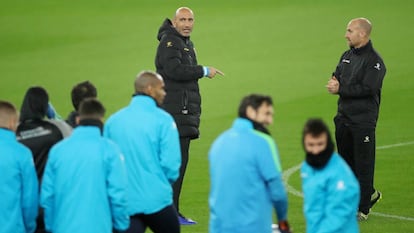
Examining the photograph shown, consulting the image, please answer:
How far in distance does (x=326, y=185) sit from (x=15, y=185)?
268 cm

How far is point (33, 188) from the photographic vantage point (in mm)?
11023

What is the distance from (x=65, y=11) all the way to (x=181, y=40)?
826 inches

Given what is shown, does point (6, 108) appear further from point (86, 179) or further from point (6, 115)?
point (86, 179)

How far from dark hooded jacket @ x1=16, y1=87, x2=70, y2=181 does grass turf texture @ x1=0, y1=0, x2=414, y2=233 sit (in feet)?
17.3

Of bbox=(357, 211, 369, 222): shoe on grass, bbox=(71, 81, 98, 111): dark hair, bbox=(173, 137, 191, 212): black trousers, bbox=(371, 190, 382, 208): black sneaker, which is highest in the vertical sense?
bbox=(71, 81, 98, 111): dark hair

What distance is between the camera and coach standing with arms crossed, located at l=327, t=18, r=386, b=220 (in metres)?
14.9

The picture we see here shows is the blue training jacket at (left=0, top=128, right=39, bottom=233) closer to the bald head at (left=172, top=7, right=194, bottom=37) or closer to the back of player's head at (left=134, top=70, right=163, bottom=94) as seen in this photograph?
the back of player's head at (left=134, top=70, right=163, bottom=94)

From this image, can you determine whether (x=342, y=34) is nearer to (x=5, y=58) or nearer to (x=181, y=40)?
(x=5, y=58)

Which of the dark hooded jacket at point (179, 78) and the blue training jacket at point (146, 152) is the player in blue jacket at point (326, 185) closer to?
the blue training jacket at point (146, 152)

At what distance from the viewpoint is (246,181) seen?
1055 cm

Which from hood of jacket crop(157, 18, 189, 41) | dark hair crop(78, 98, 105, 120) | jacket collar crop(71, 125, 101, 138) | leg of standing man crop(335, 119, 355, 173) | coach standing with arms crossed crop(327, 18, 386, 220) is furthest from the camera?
hood of jacket crop(157, 18, 189, 41)

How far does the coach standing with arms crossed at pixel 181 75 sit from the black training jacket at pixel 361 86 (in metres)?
1.61

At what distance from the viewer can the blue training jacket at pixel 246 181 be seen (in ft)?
34.4

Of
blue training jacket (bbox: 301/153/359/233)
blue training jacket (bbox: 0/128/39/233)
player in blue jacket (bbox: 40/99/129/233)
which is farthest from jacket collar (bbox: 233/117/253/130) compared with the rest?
blue training jacket (bbox: 0/128/39/233)
